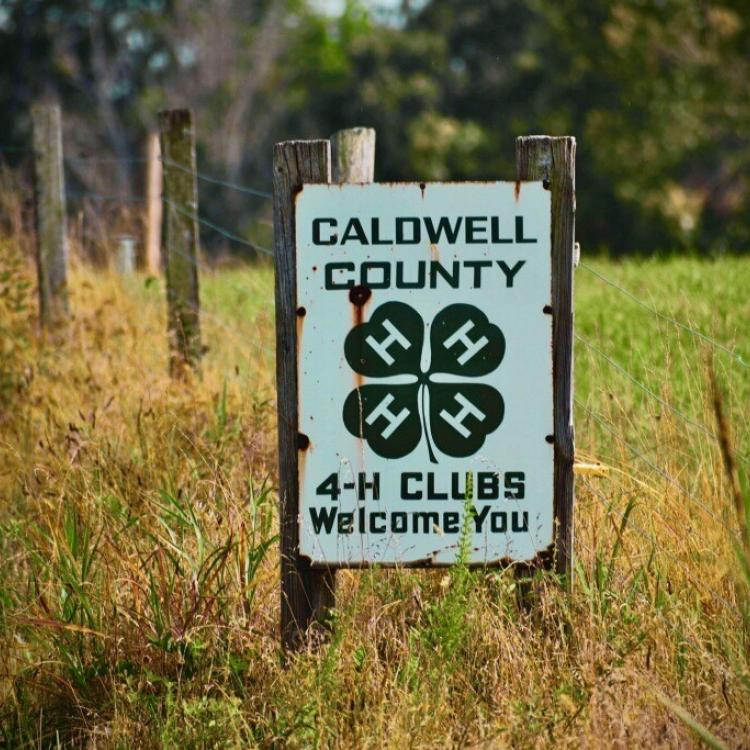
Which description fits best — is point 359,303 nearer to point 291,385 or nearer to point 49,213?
point 291,385

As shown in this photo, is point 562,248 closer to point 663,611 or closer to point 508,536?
point 508,536

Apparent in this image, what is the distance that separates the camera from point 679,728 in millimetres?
2881

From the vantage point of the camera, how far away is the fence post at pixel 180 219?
6.19m

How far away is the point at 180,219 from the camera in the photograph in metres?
6.23

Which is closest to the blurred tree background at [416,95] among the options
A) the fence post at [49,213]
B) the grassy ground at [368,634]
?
the fence post at [49,213]

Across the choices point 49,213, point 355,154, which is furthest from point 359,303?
point 49,213

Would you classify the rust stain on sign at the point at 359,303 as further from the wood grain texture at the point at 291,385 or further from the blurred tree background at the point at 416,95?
the blurred tree background at the point at 416,95

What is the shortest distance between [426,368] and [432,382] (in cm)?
4

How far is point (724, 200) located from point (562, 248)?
26.0 m

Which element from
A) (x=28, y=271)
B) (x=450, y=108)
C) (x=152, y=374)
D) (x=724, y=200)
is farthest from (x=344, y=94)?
(x=152, y=374)

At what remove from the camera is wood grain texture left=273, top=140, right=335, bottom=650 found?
324 centimetres

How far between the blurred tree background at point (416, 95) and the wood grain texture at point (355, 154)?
18444mm

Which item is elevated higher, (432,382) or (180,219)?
(180,219)

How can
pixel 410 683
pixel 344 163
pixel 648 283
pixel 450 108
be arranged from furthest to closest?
pixel 450 108, pixel 648 283, pixel 344 163, pixel 410 683
